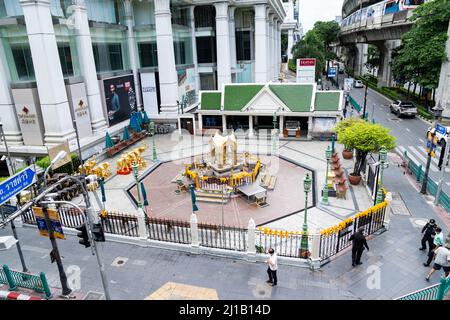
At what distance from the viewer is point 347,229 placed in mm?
13453

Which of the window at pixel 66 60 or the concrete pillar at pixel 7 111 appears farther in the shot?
the window at pixel 66 60

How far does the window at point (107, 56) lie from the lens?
101 ft

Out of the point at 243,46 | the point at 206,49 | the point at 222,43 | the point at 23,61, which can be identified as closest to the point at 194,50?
the point at 206,49

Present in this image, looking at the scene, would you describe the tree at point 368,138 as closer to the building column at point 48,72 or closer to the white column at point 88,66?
the building column at point 48,72

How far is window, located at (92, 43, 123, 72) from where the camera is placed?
30.9m

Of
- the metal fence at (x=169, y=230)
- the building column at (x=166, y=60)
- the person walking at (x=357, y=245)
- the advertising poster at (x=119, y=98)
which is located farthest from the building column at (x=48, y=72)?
the person walking at (x=357, y=245)

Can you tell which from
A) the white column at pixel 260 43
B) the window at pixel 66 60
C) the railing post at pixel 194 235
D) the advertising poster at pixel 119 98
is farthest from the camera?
the white column at pixel 260 43

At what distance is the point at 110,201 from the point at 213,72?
29.1 metres

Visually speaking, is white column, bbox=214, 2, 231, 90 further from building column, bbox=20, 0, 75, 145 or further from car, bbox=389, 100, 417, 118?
car, bbox=389, 100, 417, 118

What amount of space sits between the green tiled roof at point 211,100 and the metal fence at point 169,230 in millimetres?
19675

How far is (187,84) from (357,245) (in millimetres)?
32203

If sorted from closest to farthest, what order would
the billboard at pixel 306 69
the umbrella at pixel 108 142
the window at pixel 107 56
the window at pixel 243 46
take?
1. the umbrella at pixel 108 142
2. the window at pixel 107 56
3. the billboard at pixel 306 69
4. the window at pixel 243 46
